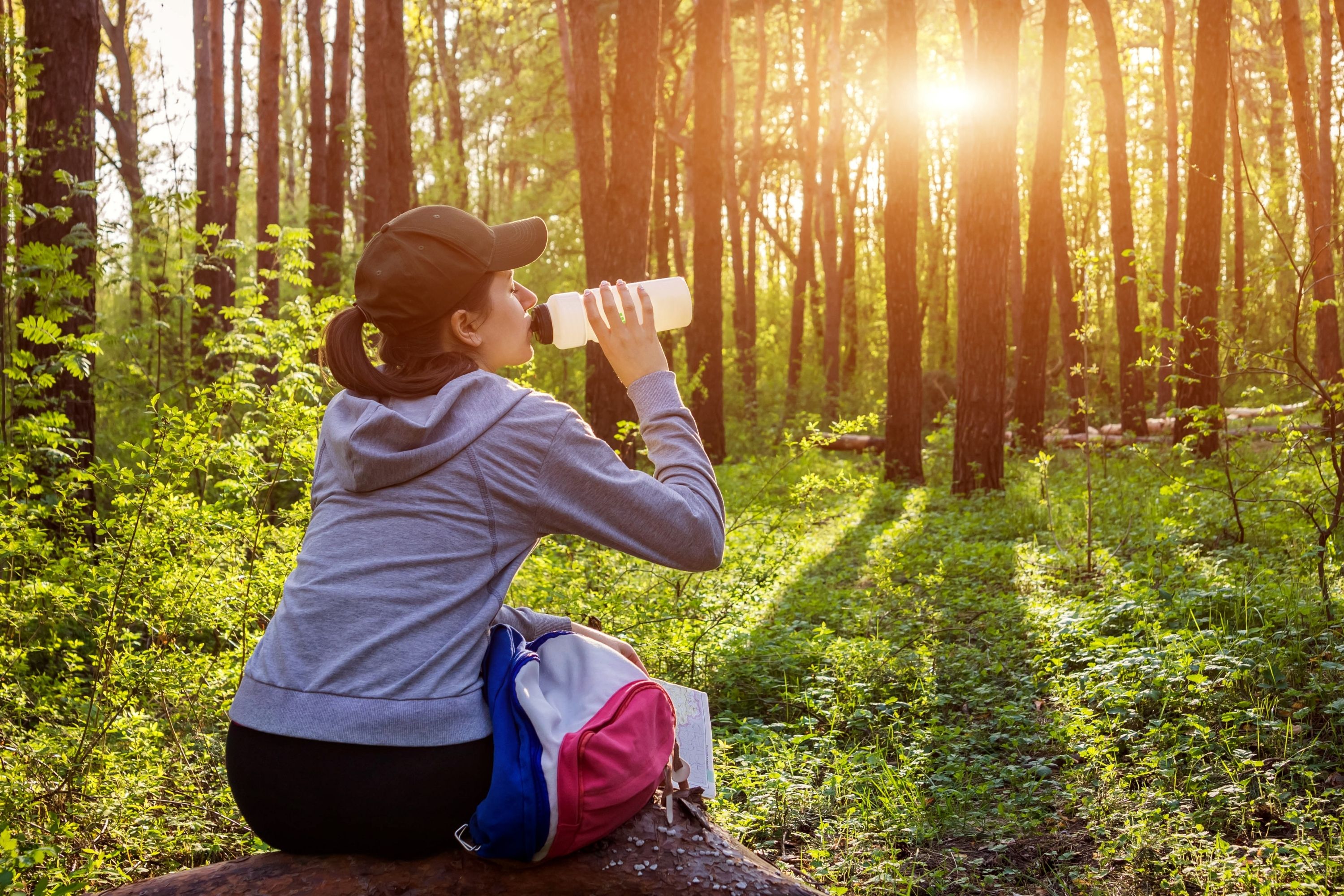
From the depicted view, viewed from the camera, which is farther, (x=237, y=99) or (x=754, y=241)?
(x=754, y=241)

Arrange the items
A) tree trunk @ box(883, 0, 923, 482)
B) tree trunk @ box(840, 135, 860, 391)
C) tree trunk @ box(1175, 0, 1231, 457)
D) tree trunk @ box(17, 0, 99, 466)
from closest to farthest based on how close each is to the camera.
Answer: tree trunk @ box(17, 0, 99, 466) < tree trunk @ box(1175, 0, 1231, 457) < tree trunk @ box(883, 0, 923, 482) < tree trunk @ box(840, 135, 860, 391)

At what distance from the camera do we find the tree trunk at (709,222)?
1460 cm

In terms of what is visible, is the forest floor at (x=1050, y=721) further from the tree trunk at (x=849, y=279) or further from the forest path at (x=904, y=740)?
the tree trunk at (x=849, y=279)

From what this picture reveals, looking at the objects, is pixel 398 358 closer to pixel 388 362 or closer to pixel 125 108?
pixel 388 362

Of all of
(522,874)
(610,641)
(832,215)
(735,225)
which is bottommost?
(522,874)

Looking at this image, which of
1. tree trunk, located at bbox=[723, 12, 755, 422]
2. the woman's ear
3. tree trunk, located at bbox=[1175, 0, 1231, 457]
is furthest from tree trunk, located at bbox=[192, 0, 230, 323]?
the woman's ear

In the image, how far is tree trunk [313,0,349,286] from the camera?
14711 mm

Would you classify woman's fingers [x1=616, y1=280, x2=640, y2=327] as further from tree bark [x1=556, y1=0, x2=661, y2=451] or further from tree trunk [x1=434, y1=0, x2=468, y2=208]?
tree trunk [x1=434, y1=0, x2=468, y2=208]

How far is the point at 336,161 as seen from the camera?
53.7ft

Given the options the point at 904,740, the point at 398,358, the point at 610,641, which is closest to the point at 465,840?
the point at 610,641

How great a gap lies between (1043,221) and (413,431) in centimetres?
1347

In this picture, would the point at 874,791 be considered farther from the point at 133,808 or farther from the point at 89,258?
the point at 89,258

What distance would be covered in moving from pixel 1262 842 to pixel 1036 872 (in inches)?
27.1

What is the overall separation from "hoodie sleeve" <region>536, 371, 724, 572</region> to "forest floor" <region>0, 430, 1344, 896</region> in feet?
5.00
